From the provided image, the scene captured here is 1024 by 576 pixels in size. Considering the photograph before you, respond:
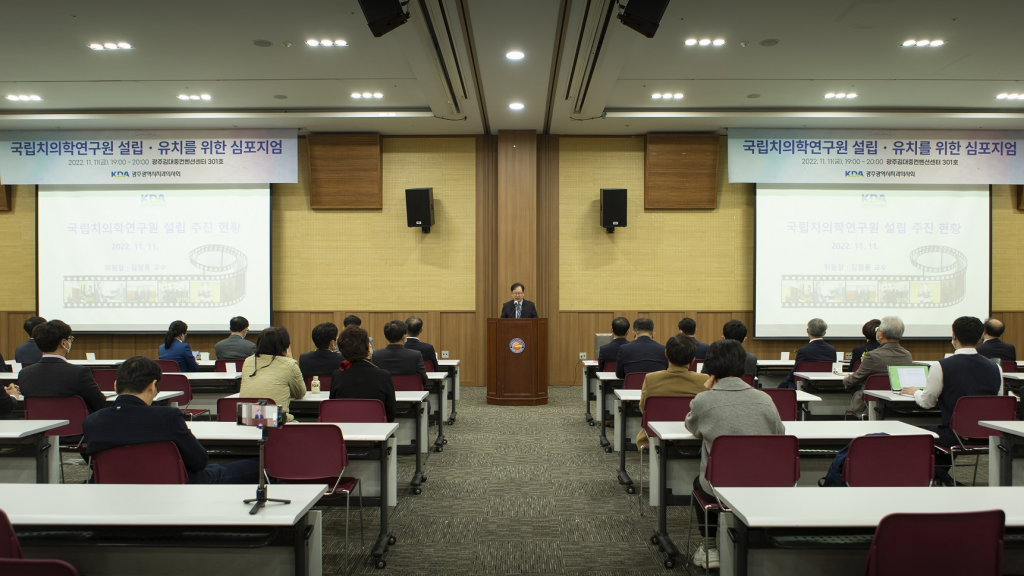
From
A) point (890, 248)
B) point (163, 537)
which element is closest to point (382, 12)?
point (163, 537)

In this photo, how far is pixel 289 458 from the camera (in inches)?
126

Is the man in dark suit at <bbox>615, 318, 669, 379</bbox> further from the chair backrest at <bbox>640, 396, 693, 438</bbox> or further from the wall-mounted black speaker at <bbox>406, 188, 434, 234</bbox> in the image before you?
the wall-mounted black speaker at <bbox>406, 188, 434, 234</bbox>

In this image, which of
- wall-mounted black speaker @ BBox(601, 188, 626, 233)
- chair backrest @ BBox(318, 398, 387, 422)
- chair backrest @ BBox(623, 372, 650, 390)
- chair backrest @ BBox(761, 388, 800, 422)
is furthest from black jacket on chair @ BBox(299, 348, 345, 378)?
wall-mounted black speaker @ BBox(601, 188, 626, 233)

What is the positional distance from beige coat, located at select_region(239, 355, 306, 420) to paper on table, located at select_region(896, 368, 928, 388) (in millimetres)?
4113

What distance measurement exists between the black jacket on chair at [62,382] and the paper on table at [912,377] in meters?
5.41

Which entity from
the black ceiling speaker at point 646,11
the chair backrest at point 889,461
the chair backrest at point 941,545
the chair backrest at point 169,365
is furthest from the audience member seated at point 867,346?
the chair backrest at point 169,365

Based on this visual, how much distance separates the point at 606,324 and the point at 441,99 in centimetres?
427

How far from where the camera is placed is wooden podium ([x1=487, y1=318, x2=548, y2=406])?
804 centimetres

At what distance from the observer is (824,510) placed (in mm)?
2084

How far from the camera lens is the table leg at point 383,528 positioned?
3.37 metres

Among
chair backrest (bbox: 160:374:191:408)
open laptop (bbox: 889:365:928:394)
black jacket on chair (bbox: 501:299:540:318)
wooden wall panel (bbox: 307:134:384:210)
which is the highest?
wooden wall panel (bbox: 307:134:384:210)

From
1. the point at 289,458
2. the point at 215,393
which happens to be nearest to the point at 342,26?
the point at 215,393

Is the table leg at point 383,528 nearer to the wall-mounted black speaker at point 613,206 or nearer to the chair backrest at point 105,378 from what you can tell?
the chair backrest at point 105,378

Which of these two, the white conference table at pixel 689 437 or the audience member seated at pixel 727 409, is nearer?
the audience member seated at pixel 727 409
